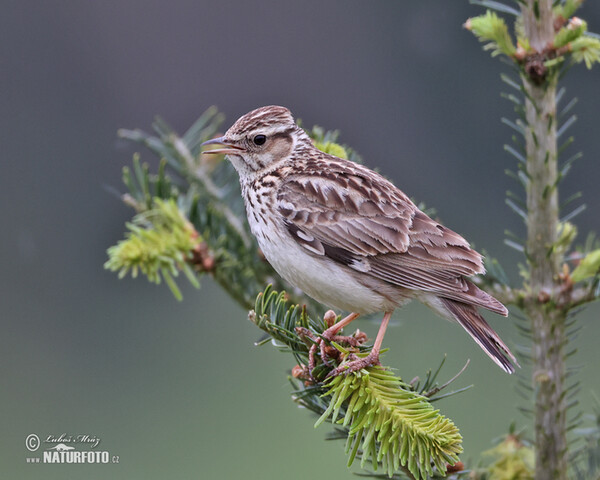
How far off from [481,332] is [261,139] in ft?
4.59

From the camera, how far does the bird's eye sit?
388 centimetres

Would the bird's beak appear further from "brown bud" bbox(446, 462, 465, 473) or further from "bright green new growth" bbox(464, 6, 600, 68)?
"brown bud" bbox(446, 462, 465, 473)

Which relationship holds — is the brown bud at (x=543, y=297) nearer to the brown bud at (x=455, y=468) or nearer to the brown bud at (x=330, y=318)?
the brown bud at (x=455, y=468)

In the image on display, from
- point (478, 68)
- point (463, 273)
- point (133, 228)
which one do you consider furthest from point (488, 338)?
point (478, 68)

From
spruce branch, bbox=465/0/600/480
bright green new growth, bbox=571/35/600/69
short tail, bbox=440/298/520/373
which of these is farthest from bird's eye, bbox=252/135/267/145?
bright green new growth, bbox=571/35/600/69

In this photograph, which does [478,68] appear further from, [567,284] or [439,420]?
[439,420]

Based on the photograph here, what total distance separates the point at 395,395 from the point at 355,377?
0.44 feet

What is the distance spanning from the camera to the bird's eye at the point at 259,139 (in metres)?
3.88

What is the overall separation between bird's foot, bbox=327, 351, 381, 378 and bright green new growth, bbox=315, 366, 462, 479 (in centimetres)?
2

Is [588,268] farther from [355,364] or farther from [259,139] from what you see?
[259,139]

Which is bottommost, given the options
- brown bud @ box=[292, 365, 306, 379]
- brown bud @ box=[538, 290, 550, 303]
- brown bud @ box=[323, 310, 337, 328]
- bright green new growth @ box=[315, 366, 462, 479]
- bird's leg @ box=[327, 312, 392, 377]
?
bright green new growth @ box=[315, 366, 462, 479]

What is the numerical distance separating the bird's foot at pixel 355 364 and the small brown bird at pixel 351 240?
1.30 feet

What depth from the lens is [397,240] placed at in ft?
11.5

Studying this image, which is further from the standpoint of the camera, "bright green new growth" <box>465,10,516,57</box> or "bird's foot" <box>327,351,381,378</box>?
"bright green new growth" <box>465,10,516,57</box>
